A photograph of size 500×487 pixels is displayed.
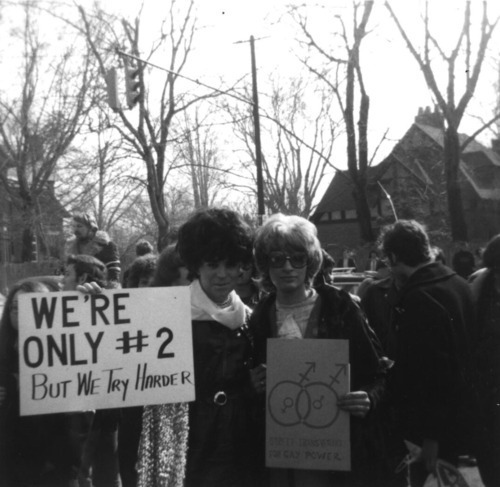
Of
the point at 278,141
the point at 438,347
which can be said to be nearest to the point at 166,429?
the point at 438,347

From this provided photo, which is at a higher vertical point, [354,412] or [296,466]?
[354,412]

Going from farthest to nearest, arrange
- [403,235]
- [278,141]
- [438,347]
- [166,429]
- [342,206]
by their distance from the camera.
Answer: [342,206] → [278,141] → [403,235] → [438,347] → [166,429]

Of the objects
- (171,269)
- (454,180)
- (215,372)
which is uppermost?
(454,180)

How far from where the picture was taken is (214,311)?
10.3 ft

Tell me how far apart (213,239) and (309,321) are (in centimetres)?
50

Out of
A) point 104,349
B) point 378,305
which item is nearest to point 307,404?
point 104,349

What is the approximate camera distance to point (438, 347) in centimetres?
420

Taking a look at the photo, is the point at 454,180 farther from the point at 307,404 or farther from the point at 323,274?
the point at 307,404

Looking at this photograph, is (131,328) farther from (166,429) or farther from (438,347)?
(438,347)

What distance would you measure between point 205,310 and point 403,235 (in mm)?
1923

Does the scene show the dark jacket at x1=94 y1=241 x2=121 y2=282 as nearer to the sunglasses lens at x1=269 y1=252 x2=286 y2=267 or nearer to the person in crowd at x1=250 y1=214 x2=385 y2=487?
the person in crowd at x1=250 y1=214 x2=385 y2=487

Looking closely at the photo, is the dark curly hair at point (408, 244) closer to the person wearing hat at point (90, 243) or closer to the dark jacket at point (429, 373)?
the dark jacket at point (429, 373)

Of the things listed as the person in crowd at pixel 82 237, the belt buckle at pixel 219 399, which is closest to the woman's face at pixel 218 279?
the belt buckle at pixel 219 399

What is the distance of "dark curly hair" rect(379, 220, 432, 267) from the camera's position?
4.69 metres
